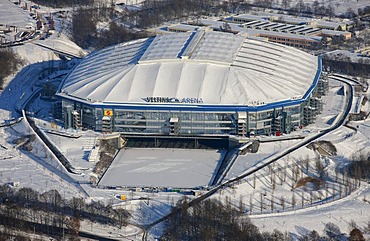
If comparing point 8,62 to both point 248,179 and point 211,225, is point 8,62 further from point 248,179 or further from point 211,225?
point 211,225

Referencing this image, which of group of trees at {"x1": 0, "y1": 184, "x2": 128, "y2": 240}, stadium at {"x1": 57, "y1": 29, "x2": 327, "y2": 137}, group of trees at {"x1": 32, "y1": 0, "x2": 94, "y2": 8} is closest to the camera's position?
group of trees at {"x1": 0, "y1": 184, "x2": 128, "y2": 240}

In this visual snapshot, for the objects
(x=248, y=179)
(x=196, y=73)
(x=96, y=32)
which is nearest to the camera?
(x=248, y=179)

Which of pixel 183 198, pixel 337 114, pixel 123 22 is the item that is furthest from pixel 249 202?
pixel 123 22

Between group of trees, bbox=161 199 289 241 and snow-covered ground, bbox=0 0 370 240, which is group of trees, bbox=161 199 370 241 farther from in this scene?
snow-covered ground, bbox=0 0 370 240

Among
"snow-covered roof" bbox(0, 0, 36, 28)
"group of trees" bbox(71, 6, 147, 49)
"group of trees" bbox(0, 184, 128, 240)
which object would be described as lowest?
"snow-covered roof" bbox(0, 0, 36, 28)

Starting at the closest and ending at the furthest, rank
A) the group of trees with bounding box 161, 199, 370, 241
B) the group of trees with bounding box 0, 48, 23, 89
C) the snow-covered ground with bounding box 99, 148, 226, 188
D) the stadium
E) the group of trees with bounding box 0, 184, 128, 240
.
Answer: the group of trees with bounding box 161, 199, 370, 241, the group of trees with bounding box 0, 184, 128, 240, the snow-covered ground with bounding box 99, 148, 226, 188, the stadium, the group of trees with bounding box 0, 48, 23, 89

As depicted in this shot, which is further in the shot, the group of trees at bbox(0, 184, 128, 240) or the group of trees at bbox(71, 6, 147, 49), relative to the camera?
the group of trees at bbox(71, 6, 147, 49)

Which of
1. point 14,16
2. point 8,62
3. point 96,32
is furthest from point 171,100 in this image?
point 14,16

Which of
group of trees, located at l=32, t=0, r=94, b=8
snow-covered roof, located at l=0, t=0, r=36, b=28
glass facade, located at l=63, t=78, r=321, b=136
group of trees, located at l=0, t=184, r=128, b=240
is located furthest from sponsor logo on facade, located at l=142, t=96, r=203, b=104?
group of trees, located at l=32, t=0, r=94, b=8

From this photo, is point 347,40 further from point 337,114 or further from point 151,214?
point 151,214
